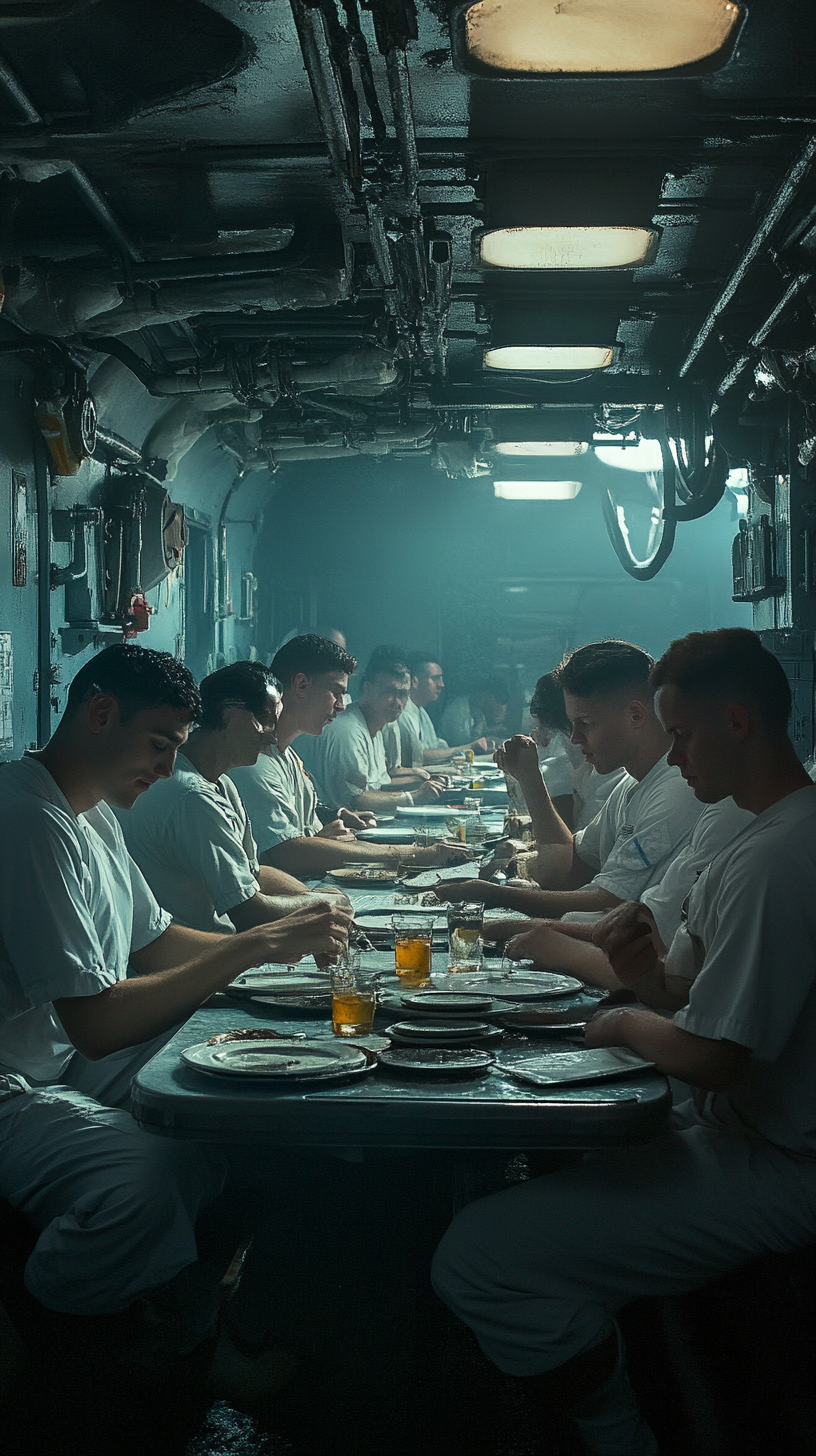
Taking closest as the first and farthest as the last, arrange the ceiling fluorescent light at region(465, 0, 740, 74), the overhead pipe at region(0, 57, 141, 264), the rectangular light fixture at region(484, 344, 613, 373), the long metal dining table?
1. the long metal dining table
2. the ceiling fluorescent light at region(465, 0, 740, 74)
3. the overhead pipe at region(0, 57, 141, 264)
4. the rectangular light fixture at region(484, 344, 613, 373)

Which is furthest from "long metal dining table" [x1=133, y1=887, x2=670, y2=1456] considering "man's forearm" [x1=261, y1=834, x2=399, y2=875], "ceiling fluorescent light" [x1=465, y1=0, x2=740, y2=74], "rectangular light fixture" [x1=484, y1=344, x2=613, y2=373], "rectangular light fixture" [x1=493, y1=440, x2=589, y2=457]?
"rectangular light fixture" [x1=493, y1=440, x2=589, y2=457]

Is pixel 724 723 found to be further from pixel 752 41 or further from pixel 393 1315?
pixel 752 41

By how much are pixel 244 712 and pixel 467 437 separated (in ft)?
17.9

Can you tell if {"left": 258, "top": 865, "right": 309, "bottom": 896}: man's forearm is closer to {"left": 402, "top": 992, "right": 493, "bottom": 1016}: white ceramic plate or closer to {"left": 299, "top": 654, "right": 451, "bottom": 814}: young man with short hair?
{"left": 402, "top": 992, "right": 493, "bottom": 1016}: white ceramic plate

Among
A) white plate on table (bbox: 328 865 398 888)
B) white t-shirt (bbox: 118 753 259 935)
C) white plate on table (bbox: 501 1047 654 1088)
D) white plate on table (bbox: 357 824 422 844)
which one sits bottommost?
white plate on table (bbox: 501 1047 654 1088)

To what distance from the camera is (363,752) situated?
770 cm

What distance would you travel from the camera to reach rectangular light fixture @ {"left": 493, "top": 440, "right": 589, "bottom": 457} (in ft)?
27.4

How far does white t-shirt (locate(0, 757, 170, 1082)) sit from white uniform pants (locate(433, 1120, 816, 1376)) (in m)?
0.88

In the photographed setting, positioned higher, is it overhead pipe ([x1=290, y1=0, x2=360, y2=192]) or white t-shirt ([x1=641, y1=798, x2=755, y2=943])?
overhead pipe ([x1=290, y1=0, x2=360, y2=192])

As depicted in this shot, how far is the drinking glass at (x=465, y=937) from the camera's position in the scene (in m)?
2.88

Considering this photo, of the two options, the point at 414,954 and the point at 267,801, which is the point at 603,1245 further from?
the point at 267,801

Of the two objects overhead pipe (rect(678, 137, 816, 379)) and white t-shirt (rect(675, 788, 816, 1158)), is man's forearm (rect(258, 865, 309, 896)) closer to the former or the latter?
white t-shirt (rect(675, 788, 816, 1158))

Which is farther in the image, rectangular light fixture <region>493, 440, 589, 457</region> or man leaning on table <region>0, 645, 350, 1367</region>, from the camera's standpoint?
rectangular light fixture <region>493, 440, 589, 457</region>

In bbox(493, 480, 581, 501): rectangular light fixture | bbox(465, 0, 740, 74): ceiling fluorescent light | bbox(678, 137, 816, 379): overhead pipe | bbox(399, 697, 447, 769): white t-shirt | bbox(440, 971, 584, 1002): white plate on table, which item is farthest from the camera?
bbox(399, 697, 447, 769): white t-shirt
